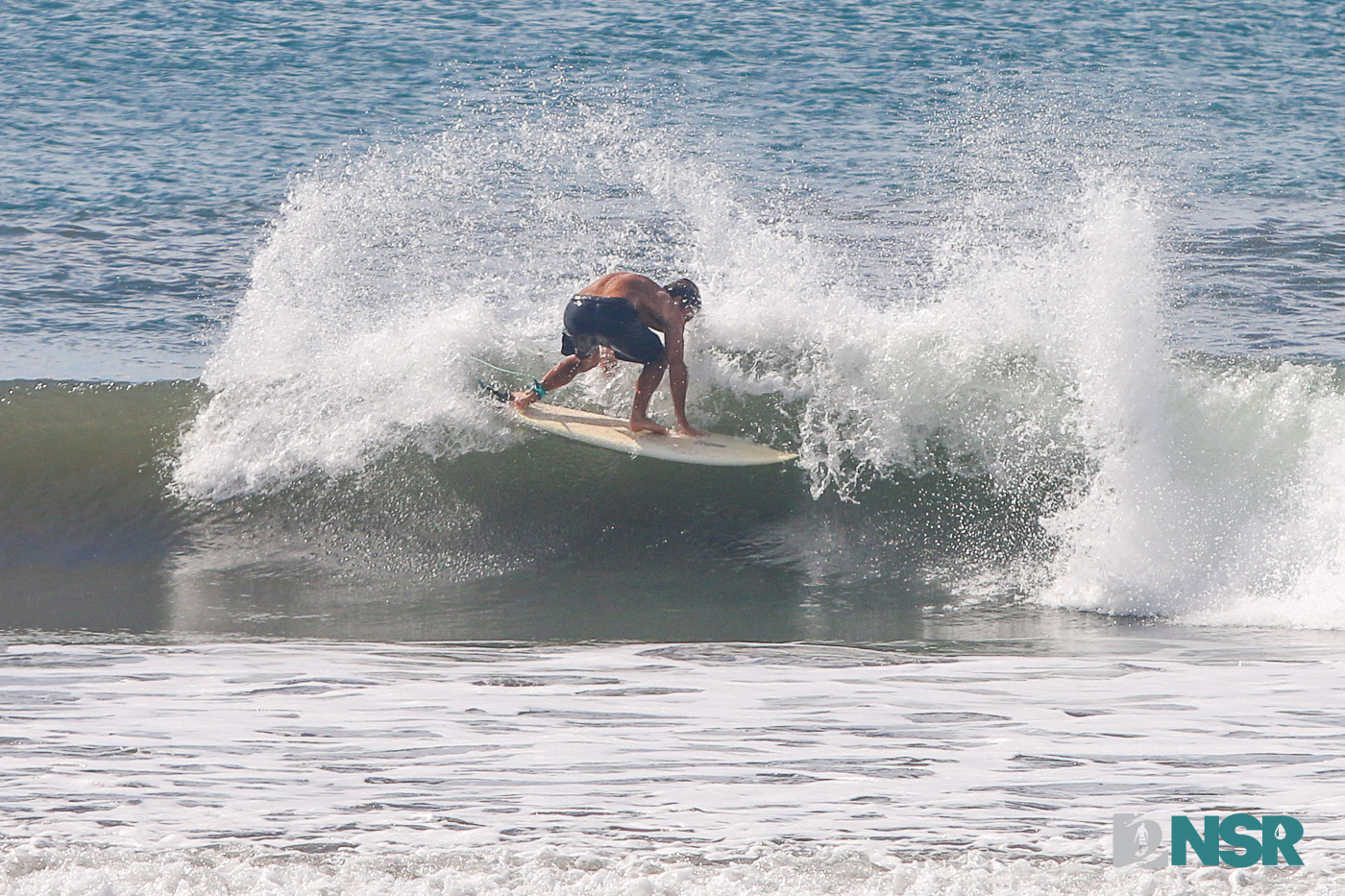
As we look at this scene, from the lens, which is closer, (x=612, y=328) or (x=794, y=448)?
(x=612, y=328)

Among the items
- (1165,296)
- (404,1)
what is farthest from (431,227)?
(404,1)

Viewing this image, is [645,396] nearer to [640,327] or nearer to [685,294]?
[640,327]

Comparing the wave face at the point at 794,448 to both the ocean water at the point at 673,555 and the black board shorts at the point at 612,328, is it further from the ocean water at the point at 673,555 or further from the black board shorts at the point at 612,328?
the black board shorts at the point at 612,328

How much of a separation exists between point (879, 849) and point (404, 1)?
32.5 m

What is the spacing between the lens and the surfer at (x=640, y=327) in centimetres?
739

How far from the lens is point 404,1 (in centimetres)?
3297

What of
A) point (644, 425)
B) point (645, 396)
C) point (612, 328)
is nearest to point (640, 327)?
point (612, 328)

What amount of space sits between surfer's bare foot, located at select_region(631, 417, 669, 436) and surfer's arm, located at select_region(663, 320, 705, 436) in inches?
5.2

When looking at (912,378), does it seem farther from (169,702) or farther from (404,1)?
(404,1)

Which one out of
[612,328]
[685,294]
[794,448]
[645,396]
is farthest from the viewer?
[794,448]

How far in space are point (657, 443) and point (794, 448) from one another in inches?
34.0

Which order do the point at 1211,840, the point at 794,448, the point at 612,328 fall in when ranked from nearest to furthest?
the point at 1211,840 < the point at 612,328 < the point at 794,448

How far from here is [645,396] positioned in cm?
770

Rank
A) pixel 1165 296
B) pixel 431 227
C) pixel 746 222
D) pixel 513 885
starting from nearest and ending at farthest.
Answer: pixel 513 885 → pixel 746 222 → pixel 1165 296 → pixel 431 227
